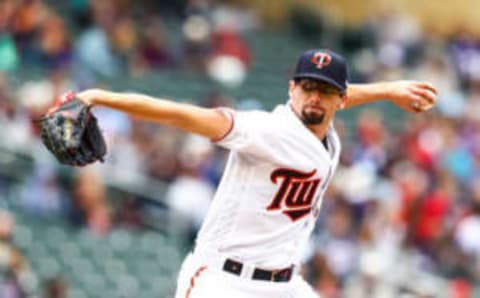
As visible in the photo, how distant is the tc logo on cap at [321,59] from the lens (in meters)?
5.70

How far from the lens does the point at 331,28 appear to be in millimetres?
19000

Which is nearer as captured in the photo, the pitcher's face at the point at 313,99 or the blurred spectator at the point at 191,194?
the pitcher's face at the point at 313,99

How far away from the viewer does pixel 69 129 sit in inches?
204

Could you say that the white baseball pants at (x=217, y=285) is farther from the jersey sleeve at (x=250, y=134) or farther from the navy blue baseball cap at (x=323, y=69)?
the navy blue baseball cap at (x=323, y=69)

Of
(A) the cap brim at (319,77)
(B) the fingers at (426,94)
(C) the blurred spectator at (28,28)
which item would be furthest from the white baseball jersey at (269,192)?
(C) the blurred spectator at (28,28)

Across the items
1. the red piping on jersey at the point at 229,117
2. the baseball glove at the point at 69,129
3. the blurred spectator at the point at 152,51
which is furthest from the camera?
the blurred spectator at the point at 152,51

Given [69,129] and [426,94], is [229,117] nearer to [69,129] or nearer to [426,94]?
[69,129]

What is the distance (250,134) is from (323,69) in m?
0.46

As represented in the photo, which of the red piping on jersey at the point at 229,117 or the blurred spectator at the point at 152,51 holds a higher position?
the blurred spectator at the point at 152,51

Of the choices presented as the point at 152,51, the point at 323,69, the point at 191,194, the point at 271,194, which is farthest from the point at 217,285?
the point at 152,51

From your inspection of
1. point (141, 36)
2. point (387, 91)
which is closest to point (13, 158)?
point (141, 36)

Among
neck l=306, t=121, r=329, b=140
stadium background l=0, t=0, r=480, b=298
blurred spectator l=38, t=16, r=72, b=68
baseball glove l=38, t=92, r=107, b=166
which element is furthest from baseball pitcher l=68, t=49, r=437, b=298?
blurred spectator l=38, t=16, r=72, b=68

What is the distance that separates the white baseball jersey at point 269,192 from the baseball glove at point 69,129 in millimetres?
641

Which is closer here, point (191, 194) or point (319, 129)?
point (319, 129)
